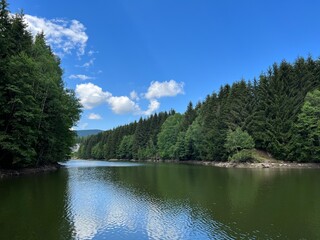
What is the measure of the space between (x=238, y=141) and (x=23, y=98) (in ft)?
160

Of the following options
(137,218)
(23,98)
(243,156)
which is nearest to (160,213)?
(137,218)

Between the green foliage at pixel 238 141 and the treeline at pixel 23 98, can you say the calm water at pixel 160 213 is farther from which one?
the green foliage at pixel 238 141

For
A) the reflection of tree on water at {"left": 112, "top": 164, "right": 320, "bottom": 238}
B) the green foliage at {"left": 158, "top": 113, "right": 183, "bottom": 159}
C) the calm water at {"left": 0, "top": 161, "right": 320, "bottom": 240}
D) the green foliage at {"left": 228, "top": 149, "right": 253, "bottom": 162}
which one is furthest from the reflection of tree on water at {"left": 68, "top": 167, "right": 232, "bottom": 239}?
the green foliage at {"left": 158, "top": 113, "right": 183, "bottom": 159}

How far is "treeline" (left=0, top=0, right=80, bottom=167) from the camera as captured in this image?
→ 37312 mm

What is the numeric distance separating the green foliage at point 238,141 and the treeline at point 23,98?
39.3 m

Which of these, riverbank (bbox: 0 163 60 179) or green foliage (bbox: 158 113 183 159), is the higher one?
green foliage (bbox: 158 113 183 159)

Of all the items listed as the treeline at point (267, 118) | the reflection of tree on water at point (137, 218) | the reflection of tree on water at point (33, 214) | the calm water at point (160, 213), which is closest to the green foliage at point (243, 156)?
the treeline at point (267, 118)

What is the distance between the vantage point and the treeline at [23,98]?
37312mm

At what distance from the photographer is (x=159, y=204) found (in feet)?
75.0

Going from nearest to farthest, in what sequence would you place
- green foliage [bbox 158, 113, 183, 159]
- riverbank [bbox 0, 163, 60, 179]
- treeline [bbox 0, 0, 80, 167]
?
treeline [bbox 0, 0, 80, 167] → riverbank [bbox 0, 163, 60, 179] → green foliage [bbox 158, 113, 183, 159]

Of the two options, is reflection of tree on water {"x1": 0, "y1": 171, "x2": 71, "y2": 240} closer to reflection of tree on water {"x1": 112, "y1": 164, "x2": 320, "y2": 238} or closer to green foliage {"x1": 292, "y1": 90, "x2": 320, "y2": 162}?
reflection of tree on water {"x1": 112, "y1": 164, "x2": 320, "y2": 238}

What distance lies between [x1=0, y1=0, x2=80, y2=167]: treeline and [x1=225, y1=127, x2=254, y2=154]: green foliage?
1547 inches

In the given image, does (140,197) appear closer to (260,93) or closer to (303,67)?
(260,93)

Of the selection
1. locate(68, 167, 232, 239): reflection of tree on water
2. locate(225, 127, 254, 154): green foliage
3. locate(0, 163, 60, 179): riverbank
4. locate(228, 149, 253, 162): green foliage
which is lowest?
locate(68, 167, 232, 239): reflection of tree on water
